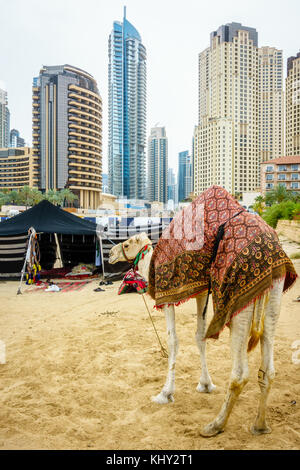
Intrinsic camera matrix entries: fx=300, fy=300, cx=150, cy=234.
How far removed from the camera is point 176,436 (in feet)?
7.78

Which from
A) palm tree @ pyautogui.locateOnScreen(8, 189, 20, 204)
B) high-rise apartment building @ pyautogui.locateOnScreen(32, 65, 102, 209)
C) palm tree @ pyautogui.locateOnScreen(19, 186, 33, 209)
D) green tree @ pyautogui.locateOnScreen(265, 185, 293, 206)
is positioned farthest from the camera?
high-rise apartment building @ pyautogui.locateOnScreen(32, 65, 102, 209)

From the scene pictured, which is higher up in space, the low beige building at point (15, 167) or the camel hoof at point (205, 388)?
the low beige building at point (15, 167)

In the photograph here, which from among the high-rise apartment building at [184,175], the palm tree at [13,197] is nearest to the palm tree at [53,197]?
the palm tree at [13,197]

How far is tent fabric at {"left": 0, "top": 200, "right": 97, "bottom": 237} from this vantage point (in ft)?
32.4

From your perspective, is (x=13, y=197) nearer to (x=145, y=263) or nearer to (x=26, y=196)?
(x=26, y=196)

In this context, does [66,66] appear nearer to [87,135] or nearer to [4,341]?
[87,135]

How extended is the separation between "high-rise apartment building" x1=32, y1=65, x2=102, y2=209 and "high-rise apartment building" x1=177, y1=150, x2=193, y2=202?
38.3m

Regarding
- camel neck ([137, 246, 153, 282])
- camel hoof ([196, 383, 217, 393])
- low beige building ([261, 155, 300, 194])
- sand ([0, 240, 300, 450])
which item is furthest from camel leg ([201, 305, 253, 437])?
low beige building ([261, 155, 300, 194])

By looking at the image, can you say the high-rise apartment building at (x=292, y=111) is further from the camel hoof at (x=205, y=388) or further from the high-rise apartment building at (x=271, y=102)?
the camel hoof at (x=205, y=388)

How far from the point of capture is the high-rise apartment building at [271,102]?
12012 cm

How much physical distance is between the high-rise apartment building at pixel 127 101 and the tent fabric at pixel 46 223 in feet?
260

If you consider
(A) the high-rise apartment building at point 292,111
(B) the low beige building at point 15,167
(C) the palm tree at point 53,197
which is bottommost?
(C) the palm tree at point 53,197

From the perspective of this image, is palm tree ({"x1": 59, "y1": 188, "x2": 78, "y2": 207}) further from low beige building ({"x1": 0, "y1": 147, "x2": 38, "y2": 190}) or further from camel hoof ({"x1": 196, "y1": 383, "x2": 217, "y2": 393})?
camel hoof ({"x1": 196, "y1": 383, "x2": 217, "y2": 393})
